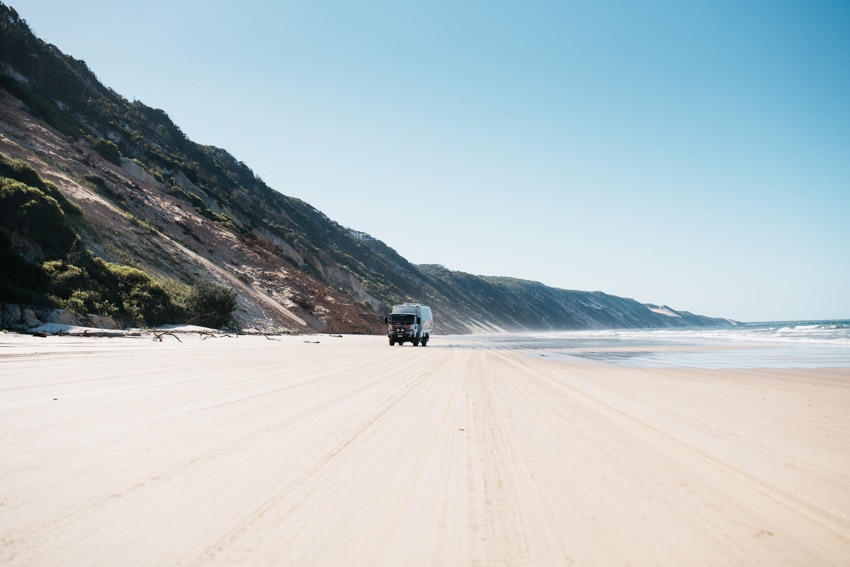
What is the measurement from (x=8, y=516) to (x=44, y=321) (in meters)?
19.8

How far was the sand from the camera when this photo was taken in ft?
8.92

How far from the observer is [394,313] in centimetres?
3444

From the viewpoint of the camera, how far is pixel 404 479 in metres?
3.91

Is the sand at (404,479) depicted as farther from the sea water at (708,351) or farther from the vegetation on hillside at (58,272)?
the vegetation on hillside at (58,272)

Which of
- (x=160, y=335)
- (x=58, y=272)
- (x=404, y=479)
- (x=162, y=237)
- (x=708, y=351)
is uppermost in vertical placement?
(x=162, y=237)

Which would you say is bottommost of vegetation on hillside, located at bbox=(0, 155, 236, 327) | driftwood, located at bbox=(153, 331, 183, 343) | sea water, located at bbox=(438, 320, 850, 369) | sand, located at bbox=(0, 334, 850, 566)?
sea water, located at bbox=(438, 320, 850, 369)

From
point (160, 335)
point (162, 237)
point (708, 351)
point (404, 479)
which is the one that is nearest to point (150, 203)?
point (162, 237)

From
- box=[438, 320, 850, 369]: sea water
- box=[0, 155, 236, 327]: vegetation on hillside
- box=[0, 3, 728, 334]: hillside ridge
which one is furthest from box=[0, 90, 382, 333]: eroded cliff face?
box=[438, 320, 850, 369]: sea water

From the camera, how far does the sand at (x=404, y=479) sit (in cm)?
272

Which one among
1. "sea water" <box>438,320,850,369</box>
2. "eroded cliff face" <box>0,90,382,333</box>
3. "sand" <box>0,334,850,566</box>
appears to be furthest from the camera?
"eroded cliff face" <box>0,90,382,333</box>

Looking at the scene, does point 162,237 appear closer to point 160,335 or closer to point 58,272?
point 58,272

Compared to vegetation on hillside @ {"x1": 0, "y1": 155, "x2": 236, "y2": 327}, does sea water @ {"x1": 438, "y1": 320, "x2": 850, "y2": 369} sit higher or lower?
lower

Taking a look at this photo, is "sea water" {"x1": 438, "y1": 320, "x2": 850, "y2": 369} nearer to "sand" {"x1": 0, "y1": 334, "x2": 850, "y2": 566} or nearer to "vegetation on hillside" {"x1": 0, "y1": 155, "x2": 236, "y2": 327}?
"sand" {"x1": 0, "y1": 334, "x2": 850, "y2": 566}

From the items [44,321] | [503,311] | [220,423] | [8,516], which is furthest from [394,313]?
[503,311]
